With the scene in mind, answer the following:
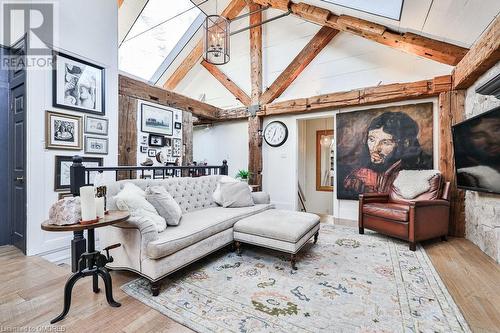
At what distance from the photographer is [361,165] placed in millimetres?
4250

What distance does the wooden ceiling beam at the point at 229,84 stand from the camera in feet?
18.3

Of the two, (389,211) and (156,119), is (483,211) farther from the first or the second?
(156,119)

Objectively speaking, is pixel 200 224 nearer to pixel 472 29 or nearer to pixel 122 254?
pixel 122 254

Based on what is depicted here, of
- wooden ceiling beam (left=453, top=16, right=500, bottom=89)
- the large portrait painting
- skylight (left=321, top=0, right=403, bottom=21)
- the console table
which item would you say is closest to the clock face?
the large portrait painting

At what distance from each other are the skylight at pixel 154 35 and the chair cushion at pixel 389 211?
5.03 meters

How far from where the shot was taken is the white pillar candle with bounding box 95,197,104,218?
168 cm

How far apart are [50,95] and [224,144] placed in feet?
12.1

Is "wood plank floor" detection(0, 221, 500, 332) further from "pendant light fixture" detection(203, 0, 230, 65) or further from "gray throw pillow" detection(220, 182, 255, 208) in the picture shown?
"pendant light fixture" detection(203, 0, 230, 65)

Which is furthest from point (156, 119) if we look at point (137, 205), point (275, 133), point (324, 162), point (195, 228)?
point (324, 162)

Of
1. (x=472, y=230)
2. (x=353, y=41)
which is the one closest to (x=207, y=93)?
(x=353, y=41)

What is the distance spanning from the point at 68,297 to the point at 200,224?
114 cm

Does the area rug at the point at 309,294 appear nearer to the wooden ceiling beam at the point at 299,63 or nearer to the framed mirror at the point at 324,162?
the framed mirror at the point at 324,162

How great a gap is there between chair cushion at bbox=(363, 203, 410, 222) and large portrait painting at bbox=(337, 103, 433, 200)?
29.2 inches

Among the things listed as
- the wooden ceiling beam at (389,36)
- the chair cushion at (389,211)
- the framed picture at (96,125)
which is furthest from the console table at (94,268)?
the wooden ceiling beam at (389,36)
